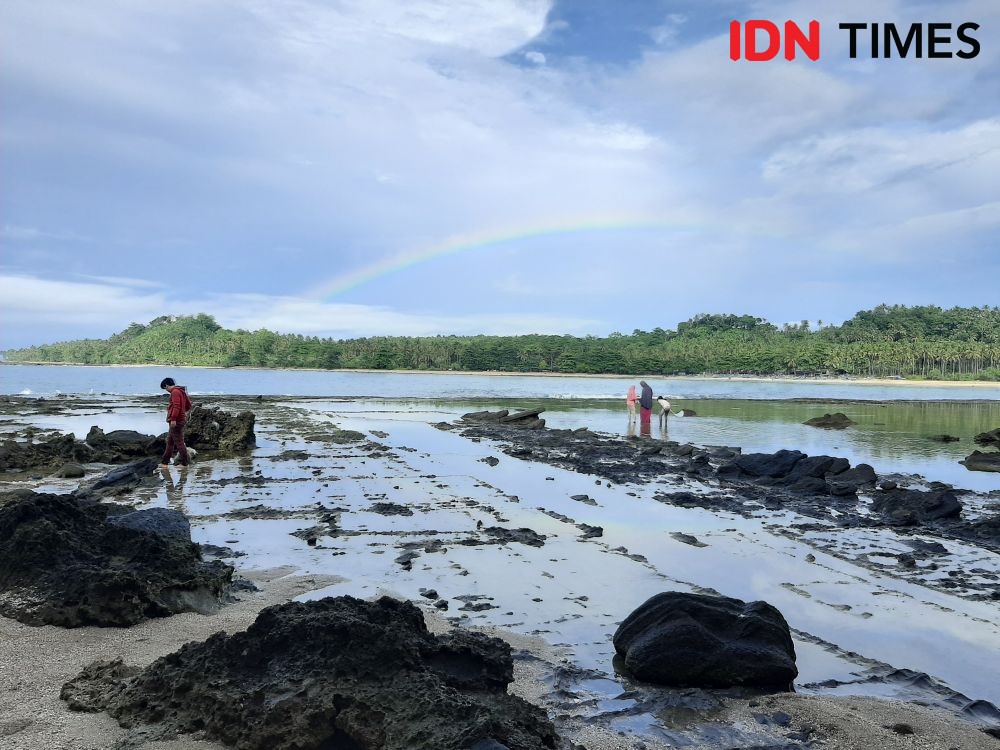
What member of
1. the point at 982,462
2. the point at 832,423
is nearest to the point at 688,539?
the point at 982,462

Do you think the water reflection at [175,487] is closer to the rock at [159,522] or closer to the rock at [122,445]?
the rock at [122,445]

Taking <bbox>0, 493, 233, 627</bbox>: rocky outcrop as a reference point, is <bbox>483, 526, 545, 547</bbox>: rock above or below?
below

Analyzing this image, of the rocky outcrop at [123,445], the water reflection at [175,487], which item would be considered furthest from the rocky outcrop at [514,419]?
the water reflection at [175,487]

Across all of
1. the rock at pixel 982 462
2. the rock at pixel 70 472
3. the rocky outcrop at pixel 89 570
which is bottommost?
the rock at pixel 982 462

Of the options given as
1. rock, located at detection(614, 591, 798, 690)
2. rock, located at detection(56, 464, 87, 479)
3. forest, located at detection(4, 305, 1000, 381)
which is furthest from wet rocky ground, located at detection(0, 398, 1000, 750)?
forest, located at detection(4, 305, 1000, 381)

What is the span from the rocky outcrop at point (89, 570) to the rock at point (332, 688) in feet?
4.03

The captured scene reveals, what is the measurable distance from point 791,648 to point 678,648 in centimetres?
88

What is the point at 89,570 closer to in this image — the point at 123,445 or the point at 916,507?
the point at 916,507

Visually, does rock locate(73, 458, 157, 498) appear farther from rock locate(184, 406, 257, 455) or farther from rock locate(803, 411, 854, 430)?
rock locate(803, 411, 854, 430)

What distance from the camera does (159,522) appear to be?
7.77 metres

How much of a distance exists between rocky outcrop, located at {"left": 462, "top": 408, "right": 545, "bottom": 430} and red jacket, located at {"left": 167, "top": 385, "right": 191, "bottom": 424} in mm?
13996

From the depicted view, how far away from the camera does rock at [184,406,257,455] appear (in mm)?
18141

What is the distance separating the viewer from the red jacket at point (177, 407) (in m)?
14.8

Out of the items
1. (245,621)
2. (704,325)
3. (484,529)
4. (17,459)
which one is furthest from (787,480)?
(704,325)
